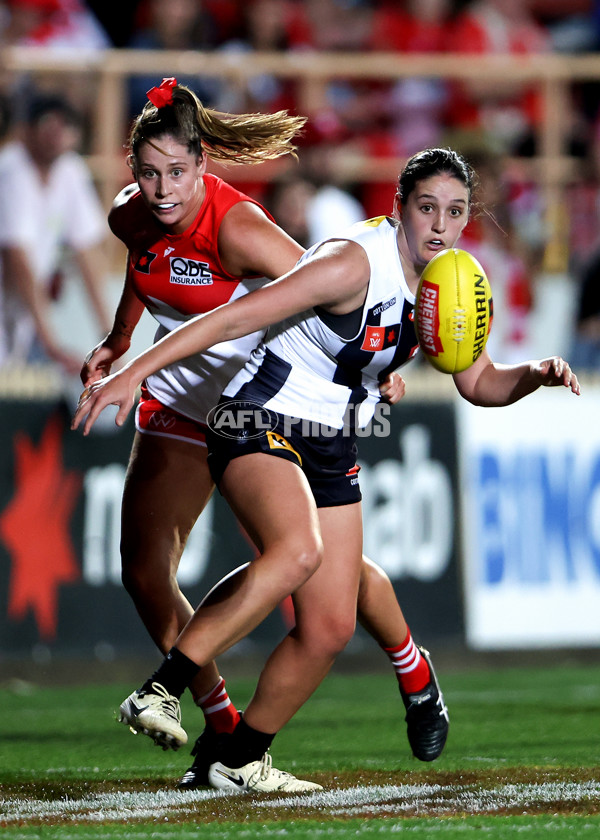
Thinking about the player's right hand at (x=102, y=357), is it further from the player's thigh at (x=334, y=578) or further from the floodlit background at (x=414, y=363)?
the floodlit background at (x=414, y=363)

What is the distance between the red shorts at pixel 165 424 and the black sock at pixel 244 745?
1037 millimetres

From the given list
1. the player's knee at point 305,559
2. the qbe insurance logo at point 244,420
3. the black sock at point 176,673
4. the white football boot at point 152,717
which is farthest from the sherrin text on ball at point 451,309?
the white football boot at point 152,717

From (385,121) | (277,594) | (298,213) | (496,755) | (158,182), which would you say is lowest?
(496,755)

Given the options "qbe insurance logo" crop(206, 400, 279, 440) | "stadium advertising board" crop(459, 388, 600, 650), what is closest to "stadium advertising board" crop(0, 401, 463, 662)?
"stadium advertising board" crop(459, 388, 600, 650)

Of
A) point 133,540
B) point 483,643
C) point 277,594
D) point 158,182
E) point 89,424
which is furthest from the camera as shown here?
point 483,643

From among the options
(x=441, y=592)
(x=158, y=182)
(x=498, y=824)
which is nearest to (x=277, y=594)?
(x=498, y=824)

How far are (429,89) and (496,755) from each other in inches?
257

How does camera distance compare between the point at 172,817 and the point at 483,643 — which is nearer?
the point at 172,817

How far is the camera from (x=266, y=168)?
966cm

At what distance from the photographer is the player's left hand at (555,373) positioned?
427 centimetres

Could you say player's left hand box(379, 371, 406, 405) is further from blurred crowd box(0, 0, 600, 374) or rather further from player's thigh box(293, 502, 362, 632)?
blurred crowd box(0, 0, 600, 374)

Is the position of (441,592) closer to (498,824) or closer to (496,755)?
(496,755)

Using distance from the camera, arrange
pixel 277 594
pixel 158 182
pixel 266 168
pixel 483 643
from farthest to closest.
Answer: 1. pixel 266 168
2. pixel 483 643
3. pixel 158 182
4. pixel 277 594

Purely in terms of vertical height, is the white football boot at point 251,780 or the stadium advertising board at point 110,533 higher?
the stadium advertising board at point 110,533
